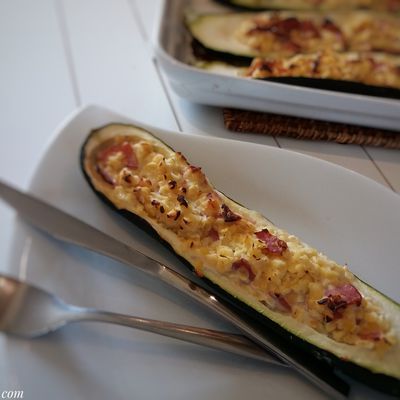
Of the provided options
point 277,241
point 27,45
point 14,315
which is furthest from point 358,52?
point 14,315

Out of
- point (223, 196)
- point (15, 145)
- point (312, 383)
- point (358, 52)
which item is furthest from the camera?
point (358, 52)

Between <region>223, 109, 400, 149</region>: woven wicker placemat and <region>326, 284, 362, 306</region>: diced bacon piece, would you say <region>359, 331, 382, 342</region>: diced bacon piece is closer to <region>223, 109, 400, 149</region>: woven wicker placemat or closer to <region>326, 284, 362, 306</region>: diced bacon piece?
<region>326, 284, 362, 306</region>: diced bacon piece

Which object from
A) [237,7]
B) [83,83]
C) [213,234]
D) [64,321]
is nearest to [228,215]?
[213,234]

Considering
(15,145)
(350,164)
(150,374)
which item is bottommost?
(350,164)

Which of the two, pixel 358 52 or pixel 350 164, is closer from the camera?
Answer: pixel 350 164

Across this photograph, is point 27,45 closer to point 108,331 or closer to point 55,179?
point 55,179

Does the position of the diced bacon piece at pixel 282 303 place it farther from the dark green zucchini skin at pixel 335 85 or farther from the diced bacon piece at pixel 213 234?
the dark green zucchini skin at pixel 335 85

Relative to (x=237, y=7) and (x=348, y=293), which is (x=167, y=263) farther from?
(x=237, y=7)
